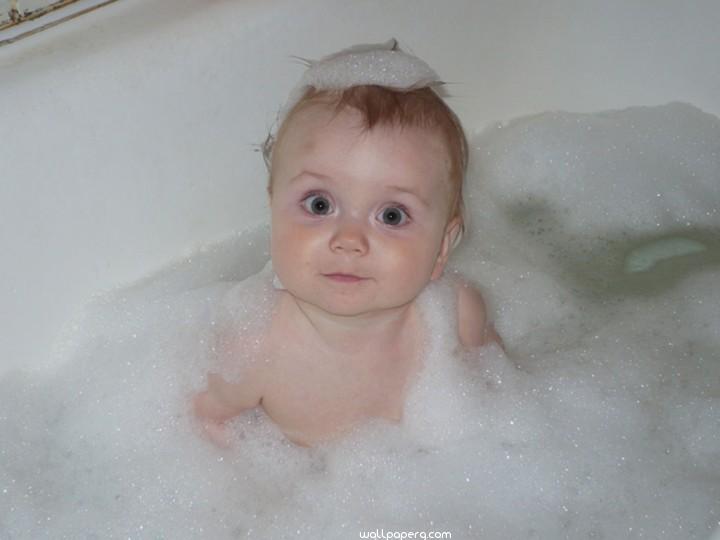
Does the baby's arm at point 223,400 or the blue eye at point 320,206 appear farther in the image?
the baby's arm at point 223,400

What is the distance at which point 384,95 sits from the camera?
1146 mm

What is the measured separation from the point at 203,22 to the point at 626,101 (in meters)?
0.74

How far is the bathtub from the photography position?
1373mm

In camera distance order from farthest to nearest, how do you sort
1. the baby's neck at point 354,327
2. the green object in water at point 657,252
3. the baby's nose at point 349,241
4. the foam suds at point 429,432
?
the green object in water at point 657,252 < the foam suds at point 429,432 < the baby's neck at point 354,327 < the baby's nose at point 349,241

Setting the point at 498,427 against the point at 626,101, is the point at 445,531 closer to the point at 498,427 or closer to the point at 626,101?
the point at 498,427

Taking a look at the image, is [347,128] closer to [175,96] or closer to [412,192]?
[412,192]

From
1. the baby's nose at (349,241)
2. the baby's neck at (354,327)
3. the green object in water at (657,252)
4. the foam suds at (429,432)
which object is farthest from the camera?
the green object in water at (657,252)

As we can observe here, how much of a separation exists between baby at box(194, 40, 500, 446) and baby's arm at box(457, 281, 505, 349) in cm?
7

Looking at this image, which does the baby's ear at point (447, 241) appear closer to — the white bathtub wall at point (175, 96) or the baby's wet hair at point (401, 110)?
the baby's wet hair at point (401, 110)

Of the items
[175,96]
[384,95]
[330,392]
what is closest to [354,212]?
[384,95]

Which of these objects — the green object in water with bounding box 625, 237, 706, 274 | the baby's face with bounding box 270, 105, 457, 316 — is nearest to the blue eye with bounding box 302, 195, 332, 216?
the baby's face with bounding box 270, 105, 457, 316

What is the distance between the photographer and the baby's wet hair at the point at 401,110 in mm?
1119

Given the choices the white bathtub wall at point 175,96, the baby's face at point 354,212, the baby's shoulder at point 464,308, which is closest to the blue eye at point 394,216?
the baby's face at point 354,212

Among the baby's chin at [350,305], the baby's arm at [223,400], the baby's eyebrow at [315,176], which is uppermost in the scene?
the baby's eyebrow at [315,176]
